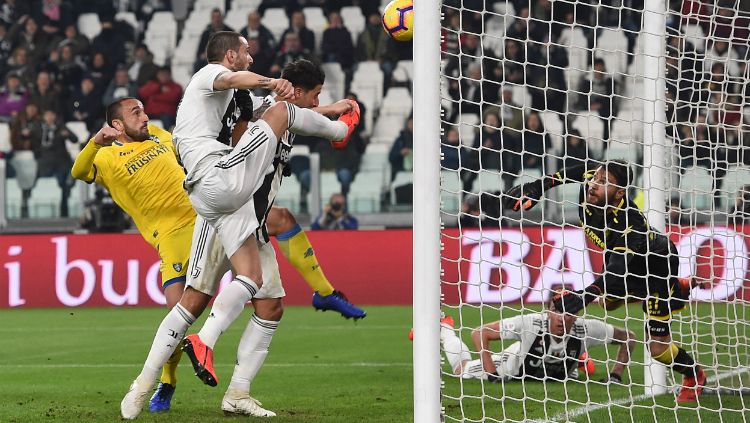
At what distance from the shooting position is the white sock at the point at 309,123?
219 inches

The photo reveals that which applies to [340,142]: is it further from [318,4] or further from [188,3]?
[188,3]

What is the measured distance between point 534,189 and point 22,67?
528 inches

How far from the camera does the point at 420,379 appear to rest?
15.0 feet

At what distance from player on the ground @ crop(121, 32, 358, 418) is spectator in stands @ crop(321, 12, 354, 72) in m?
11.6

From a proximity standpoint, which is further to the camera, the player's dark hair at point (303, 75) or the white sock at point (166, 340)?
the player's dark hair at point (303, 75)

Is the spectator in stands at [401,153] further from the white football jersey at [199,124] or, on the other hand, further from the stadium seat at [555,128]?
the white football jersey at [199,124]

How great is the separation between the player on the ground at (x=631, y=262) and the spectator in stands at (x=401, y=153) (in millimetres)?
7578

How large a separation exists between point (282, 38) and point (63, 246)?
208 inches

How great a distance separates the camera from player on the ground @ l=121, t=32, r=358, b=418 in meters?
5.49

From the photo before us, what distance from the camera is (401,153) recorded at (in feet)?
48.3

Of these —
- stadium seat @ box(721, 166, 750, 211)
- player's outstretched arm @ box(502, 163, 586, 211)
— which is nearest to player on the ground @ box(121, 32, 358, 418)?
player's outstretched arm @ box(502, 163, 586, 211)

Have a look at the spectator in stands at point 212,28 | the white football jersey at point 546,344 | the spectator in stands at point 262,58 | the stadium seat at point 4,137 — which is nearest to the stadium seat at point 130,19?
the spectator in stands at point 212,28

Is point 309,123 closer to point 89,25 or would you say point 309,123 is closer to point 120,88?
point 120,88

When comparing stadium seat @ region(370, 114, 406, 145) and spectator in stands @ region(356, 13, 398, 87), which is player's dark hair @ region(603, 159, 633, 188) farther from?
spectator in stands @ region(356, 13, 398, 87)
